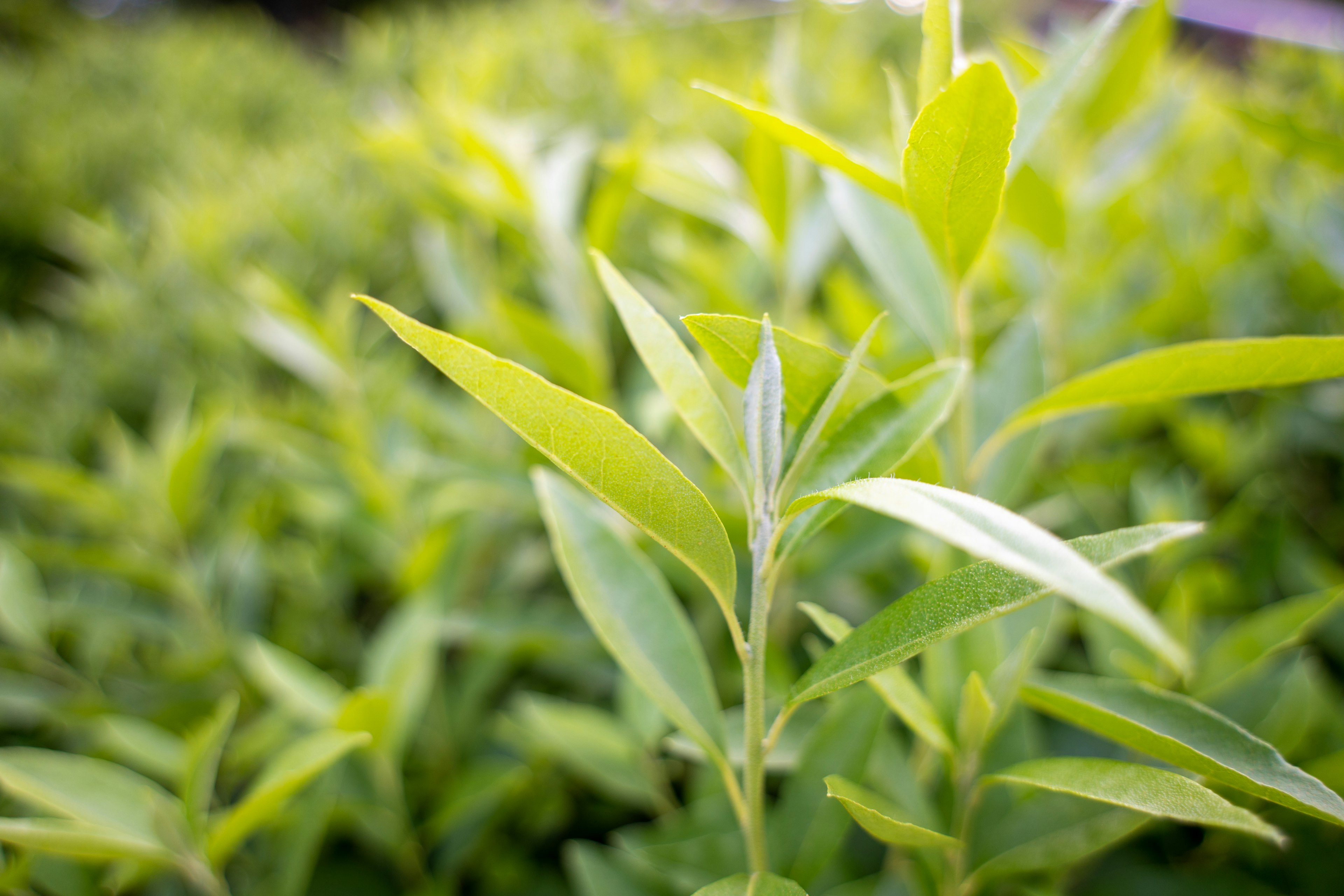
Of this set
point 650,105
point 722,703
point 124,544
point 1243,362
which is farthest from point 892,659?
point 650,105

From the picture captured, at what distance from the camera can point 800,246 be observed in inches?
52.4

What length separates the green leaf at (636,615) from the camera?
0.68 meters

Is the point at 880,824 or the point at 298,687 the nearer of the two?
the point at 880,824

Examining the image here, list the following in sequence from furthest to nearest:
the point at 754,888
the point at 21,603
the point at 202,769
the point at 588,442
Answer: the point at 21,603, the point at 202,769, the point at 754,888, the point at 588,442

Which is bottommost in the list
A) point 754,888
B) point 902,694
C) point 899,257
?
point 754,888

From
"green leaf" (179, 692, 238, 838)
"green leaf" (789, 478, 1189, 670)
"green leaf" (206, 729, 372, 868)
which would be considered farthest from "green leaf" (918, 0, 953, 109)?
"green leaf" (179, 692, 238, 838)

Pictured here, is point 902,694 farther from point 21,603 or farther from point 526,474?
point 21,603

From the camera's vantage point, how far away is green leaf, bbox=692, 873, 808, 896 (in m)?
0.58

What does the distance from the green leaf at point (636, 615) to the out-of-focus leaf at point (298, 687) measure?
47cm

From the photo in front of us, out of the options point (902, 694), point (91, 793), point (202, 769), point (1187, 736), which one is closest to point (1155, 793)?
point (1187, 736)

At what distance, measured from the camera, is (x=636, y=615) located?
74cm

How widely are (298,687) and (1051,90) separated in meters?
1.13

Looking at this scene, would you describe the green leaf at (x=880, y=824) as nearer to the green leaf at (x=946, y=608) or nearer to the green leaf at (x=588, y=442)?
the green leaf at (x=946, y=608)

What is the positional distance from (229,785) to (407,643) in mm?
515
